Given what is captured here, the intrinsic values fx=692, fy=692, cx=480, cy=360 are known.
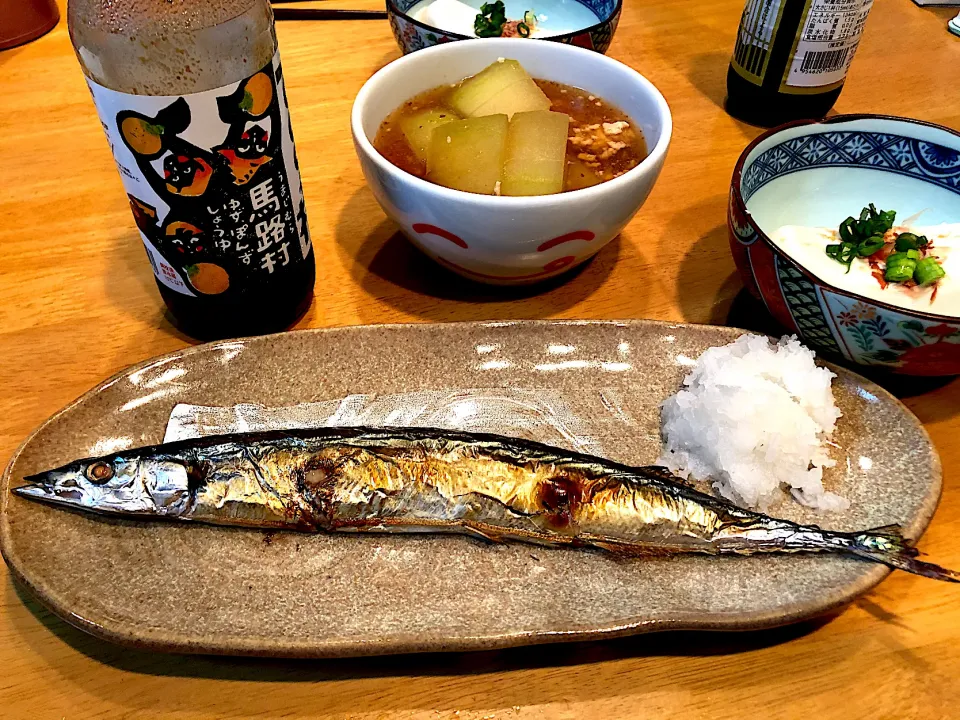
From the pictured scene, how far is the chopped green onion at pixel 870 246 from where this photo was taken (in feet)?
3.44

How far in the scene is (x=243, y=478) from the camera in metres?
0.79

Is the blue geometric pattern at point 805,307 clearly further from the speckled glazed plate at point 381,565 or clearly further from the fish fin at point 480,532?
the fish fin at point 480,532

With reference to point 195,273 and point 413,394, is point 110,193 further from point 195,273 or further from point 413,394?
point 413,394

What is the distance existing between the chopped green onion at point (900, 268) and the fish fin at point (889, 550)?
1.36ft

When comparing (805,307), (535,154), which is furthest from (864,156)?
(535,154)

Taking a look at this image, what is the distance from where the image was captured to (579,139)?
1093 mm

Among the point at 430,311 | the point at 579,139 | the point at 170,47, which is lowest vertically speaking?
the point at 430,311

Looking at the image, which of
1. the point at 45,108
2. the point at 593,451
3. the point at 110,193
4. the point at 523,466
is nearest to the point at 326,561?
the point at 523,466

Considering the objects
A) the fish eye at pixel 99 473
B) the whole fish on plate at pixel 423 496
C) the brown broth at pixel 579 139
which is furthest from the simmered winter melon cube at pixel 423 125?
the fish eye at pixel 99 473

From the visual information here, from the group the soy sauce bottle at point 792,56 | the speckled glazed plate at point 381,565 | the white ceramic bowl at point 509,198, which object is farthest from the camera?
the soy sauce bottle at point 792,56

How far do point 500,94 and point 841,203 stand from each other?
24.7 inches

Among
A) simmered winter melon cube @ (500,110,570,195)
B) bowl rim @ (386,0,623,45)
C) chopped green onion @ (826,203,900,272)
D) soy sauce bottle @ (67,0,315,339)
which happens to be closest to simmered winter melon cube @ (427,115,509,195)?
simmered winter melon cube @ (500,110,570,195)

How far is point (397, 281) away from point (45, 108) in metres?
0.97

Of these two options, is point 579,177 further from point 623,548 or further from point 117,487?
point 117,487
